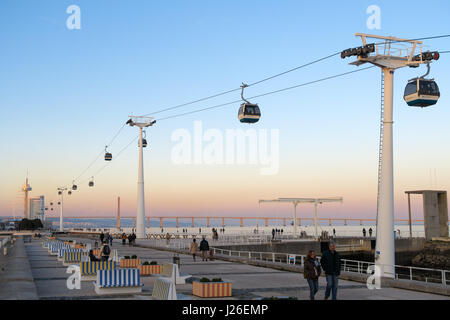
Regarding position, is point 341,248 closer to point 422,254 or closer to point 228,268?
point 422,254

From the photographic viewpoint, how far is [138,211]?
58.4 m

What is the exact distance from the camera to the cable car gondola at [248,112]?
26.6m

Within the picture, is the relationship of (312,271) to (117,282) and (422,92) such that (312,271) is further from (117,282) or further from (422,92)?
(422,92)

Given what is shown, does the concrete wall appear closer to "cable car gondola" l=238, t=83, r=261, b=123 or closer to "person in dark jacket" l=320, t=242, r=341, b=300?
"cable car gondola" l=238, t=83, r=261, b=123

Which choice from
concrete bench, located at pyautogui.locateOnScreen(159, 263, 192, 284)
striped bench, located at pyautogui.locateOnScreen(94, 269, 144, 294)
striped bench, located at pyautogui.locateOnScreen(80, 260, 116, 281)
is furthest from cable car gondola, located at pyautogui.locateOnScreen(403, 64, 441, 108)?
striped bench, located at pyautogui.locateOnScreen(80, 260, 116, 281)

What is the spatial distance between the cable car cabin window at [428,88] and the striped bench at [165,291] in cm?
1384

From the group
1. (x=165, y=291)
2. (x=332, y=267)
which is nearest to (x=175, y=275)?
(x=165, y=291)

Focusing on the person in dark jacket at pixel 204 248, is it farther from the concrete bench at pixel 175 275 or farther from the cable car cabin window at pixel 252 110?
the concrete bench at pixel 175 275

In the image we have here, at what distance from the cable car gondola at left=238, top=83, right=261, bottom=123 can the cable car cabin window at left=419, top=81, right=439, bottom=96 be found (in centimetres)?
830

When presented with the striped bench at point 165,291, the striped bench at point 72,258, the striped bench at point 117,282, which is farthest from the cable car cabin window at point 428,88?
the striped bench at point 72,258

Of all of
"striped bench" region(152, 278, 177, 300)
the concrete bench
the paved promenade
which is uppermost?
"striped bench" region(152, 278, 177, 300)

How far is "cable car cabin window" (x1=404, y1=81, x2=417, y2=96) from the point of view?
71.9 feet
